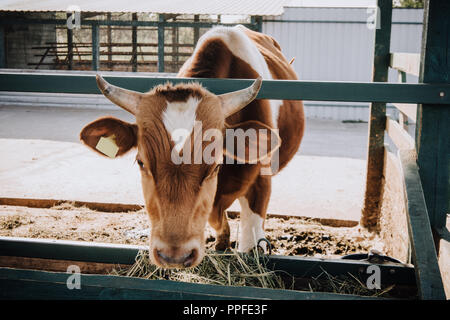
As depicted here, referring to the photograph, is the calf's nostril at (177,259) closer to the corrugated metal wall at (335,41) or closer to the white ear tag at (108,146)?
the white ear tag at (108,146)

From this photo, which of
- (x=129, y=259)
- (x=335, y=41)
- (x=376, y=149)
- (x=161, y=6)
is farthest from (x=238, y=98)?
(x=161, y=6)

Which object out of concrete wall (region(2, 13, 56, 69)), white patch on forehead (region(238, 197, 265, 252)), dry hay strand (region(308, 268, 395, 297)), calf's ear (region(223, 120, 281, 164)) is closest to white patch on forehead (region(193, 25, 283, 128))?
white patch on forehead (region(238, 197, 265, 252))

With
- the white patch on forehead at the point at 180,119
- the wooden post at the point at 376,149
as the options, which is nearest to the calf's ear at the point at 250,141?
the white patch on forehead at the point at 180,119

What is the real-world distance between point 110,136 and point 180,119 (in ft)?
1.52

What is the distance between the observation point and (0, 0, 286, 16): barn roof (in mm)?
12107

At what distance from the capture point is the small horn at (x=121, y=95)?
6.75ft

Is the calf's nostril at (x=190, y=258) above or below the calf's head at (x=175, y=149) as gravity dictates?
below

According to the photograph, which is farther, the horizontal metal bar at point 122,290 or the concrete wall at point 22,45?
the concrete wall at point 22,45

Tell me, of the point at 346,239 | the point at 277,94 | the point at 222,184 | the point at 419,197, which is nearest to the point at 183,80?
the point at 277,94

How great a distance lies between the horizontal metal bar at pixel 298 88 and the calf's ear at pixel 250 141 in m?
0.21

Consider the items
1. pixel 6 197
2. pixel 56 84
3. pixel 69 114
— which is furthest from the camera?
pixel 69 114

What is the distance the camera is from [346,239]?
12.3 ft

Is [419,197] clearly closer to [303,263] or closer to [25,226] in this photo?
[303,263]
